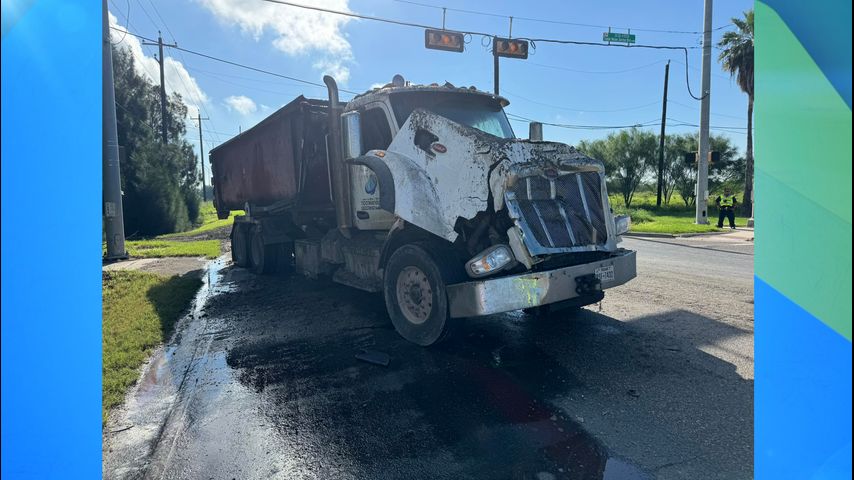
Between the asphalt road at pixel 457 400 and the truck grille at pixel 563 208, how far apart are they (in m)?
1.14

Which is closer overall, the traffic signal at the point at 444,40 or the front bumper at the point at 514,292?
the front bumper at the point at 514,292

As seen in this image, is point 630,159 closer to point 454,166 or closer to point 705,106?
point 705,106

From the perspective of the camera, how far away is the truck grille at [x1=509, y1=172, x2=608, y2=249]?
4586mm

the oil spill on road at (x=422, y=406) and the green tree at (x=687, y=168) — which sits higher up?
the green tree at (x=687, y=168)

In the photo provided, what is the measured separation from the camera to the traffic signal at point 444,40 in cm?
1684

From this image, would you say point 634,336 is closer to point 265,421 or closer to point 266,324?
point 265,421

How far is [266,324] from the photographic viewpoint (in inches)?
253

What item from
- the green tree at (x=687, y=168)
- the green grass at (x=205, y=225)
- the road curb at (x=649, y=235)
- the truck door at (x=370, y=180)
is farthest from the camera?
the green tree at (x=687, y=168)

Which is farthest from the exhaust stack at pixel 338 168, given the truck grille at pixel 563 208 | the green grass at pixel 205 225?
the green grass at pixel 205 225

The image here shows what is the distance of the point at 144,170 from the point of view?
24812 millimetres

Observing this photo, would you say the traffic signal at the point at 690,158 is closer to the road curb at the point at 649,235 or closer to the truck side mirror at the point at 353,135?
the road curb at the point at 649,235

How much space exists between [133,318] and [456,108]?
5065mm

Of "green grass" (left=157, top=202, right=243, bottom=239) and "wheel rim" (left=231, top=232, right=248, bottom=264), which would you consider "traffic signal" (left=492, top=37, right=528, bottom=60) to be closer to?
"green grass" (left=157, top=202, right=243, bottom=239)

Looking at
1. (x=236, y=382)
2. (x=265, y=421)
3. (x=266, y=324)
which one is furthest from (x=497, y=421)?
(x=266, y=324)
